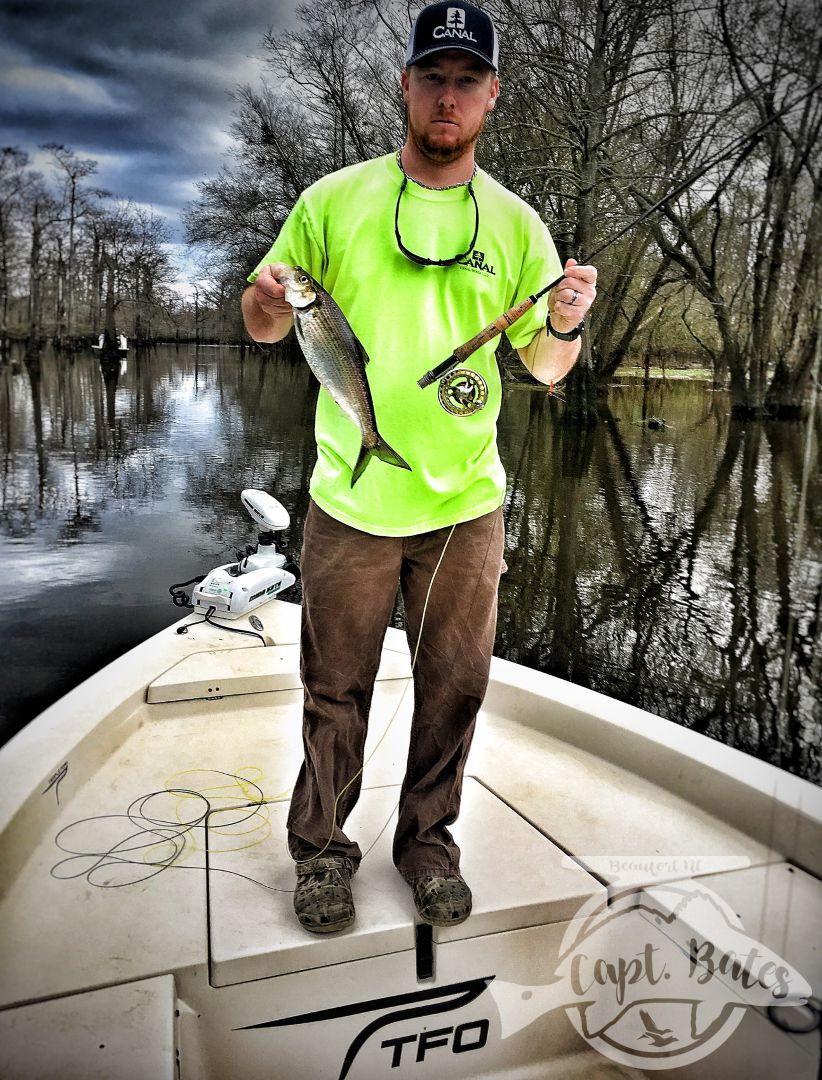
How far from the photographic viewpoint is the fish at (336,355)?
64.7 inches

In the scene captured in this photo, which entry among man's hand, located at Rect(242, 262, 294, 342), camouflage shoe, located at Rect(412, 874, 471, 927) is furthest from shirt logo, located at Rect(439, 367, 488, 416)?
camouflage shoe, located at Rect(412, 874, 471, 927)

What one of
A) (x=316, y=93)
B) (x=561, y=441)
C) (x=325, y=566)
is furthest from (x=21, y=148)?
(x=561, y=441)

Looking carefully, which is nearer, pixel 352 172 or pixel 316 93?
pixel 352 172

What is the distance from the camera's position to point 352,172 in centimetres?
177

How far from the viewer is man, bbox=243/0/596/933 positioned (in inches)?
68.1

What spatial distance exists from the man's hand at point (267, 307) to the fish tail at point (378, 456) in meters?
0.33

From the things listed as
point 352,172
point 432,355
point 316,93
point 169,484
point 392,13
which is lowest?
point 169,484

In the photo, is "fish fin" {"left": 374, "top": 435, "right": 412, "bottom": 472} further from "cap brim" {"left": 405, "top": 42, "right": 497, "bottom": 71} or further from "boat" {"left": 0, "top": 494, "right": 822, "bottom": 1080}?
"boat" {"left": 0, "top": 494, "right": 822, "bottom": 1080}

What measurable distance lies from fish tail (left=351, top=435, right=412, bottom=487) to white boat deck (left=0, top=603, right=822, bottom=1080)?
0.98 m

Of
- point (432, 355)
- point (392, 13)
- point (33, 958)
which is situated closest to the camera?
point (33, 958)

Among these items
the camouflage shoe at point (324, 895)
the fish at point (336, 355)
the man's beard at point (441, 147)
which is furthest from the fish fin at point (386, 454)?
the camouflage shoe at point (324, 895)

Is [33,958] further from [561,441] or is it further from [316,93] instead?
[561,441]

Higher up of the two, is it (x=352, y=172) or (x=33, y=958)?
(x=352, y=172)

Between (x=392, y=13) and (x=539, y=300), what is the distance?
8064 millimetres
